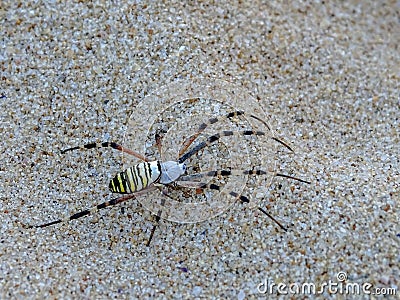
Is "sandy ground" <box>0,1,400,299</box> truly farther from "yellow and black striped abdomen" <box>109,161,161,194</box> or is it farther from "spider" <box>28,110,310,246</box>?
"yellow and black striped abdomen" <box>109,161,161,194</box>

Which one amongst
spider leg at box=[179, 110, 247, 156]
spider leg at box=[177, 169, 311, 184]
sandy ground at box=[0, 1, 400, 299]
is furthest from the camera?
spider leg at box=[179, 110, 247, 156]

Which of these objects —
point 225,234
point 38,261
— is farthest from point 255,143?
point 38,261

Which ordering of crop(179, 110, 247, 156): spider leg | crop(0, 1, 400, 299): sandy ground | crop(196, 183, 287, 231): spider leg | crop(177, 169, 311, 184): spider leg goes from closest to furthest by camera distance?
crop(0, 1, 400, 299): sandy ground → crop(196, 183, 287, 231): spider leg → crop(177, 169, 311, 184): spider leg → crop(179, 110, 247, 156): spider leg

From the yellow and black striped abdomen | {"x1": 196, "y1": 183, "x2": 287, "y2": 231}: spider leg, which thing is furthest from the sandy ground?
the yellow and black striped abdomen

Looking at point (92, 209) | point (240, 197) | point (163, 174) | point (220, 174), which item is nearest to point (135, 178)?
point (163, 174)

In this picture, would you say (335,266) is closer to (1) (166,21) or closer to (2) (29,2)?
(1) (166,21)

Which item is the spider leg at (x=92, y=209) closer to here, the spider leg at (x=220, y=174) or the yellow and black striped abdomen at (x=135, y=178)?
the yellow and black striped abdomen at (x=135, y=178)

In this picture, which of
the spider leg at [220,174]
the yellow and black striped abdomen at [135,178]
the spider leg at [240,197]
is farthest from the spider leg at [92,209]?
the spider leg at [240,197]
